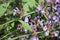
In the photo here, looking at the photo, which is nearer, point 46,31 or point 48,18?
point 46,31

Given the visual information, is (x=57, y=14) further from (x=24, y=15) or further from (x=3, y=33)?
(x=3, y=33)

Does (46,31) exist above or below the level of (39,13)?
below

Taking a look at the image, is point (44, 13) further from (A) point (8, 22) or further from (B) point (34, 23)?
(A) point (8, 22)

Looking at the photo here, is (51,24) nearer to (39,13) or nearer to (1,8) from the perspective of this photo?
(39,13)

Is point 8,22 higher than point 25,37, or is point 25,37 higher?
point 8,22

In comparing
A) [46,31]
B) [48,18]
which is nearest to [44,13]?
[48,18]

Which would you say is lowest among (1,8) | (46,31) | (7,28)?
(46,31)

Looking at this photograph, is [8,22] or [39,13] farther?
[39,13]


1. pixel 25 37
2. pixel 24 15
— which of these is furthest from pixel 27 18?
pixel 25 37

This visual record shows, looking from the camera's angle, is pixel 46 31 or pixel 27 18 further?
pixel 27 18
